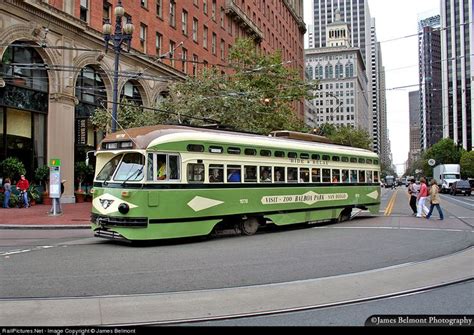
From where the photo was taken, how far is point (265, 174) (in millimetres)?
14852

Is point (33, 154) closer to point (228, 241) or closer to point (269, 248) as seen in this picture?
point (228, 241)

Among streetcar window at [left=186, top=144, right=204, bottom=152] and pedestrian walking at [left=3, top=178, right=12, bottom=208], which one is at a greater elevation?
streetcar window at [left=186, top=144, right=204, bottom=152]

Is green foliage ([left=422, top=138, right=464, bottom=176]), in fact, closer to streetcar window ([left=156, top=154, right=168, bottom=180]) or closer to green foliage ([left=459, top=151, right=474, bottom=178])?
green foliage ([left=459, top=151, right=474, bottom=178])

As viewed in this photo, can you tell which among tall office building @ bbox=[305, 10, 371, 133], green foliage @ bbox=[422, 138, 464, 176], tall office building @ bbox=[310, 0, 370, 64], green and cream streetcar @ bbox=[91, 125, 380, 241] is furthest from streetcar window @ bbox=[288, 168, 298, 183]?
green foliage @ bbox=[422, 138, 464, 176]

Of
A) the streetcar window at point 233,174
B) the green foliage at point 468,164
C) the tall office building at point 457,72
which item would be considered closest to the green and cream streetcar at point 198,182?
the streetcar window at point 233,174

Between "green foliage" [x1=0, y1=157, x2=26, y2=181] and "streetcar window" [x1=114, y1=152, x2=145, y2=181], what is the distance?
13.8 meters

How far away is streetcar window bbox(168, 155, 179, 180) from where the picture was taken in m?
12.1

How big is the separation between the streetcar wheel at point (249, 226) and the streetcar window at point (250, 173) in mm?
1286

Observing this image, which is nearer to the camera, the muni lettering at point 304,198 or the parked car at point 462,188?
the muni lettering at point 304,198

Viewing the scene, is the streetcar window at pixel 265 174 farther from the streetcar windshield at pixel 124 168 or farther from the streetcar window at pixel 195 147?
the streetcar windshield at pixel 124 168

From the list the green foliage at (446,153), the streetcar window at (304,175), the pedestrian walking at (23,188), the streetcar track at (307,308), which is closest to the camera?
the streetcar track at (307,308)

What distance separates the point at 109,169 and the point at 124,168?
561 mm

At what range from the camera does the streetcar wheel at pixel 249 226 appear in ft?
47.2

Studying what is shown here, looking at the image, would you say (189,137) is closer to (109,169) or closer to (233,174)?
(233,174)
